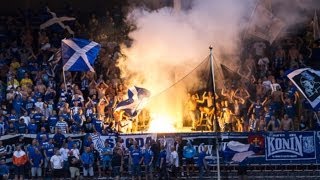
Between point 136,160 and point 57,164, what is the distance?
2.11 metres

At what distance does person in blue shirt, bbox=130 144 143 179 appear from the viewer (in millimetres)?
20828

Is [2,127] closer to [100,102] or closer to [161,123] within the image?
[100,102]

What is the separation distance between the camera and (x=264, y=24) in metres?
24.6

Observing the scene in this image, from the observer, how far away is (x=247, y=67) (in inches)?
973

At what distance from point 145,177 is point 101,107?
3.06 m

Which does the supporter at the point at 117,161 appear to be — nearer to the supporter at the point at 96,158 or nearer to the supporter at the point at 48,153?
the supporter at the point at 96,158

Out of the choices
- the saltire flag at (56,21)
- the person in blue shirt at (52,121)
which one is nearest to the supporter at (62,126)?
the person in blue shirt at (52,121)

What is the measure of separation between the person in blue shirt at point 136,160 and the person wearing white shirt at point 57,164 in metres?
1.92

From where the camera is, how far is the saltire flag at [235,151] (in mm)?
20561

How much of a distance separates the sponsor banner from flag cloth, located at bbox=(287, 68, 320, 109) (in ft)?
3.98

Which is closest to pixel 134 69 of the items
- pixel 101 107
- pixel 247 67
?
pixel 101 107

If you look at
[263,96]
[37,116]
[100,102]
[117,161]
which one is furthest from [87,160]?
[263,96]

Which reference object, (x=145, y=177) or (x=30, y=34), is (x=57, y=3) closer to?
(x=30, y=34)

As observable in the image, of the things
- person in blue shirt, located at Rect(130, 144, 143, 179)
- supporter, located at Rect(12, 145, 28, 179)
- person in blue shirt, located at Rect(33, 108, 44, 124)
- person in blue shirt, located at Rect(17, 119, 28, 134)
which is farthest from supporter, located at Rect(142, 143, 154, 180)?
person in blue shirt, located at Rect(17, 119, 28, 134)
